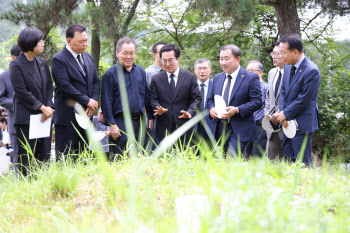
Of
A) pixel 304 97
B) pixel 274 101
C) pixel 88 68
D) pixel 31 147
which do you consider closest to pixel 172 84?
pixel 88 68

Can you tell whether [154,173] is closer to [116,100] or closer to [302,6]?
[116,100]

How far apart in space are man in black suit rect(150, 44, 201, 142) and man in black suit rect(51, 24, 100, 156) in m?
0.91

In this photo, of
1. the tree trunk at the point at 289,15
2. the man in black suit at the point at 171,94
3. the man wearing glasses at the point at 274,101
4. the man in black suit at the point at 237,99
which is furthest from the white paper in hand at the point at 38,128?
the tree trunk at the point at 289,15

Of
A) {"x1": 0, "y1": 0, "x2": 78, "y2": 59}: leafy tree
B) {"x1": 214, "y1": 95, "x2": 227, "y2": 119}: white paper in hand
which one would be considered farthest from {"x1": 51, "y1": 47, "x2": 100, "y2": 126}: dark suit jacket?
{"x1": 0, "y1": 0, "x2": 78, "y2": 59}: leafy tree

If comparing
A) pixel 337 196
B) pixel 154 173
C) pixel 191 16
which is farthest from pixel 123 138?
pixel 191 16

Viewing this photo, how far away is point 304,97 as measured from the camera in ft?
15.2

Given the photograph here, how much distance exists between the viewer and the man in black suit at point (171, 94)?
5.30m

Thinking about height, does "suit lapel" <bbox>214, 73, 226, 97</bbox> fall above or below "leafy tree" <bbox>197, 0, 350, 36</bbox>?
below

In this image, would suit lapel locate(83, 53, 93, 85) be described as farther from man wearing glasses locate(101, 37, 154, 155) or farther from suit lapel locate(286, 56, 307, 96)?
suit lapel locate(286, 56, 307, 96)

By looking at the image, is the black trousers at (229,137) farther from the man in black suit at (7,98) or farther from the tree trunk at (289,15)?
the tree trunk at (289,15)

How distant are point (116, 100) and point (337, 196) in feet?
10.1

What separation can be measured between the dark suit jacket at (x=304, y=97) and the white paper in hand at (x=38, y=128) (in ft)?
9.05

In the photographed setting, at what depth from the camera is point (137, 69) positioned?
16.9 feet

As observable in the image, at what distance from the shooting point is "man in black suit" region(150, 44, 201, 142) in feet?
17.4
